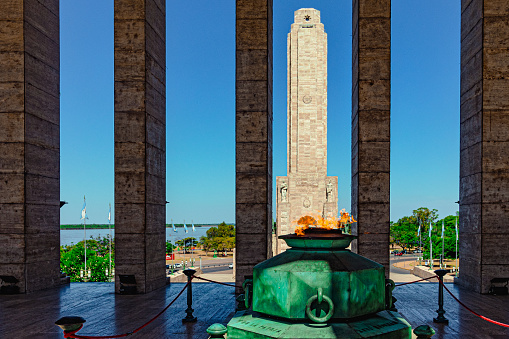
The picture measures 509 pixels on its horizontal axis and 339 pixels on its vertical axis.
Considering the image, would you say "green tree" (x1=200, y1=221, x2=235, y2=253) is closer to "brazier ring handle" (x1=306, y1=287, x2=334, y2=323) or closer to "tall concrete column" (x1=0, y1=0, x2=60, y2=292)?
"tall concrete column" (x1=0, y1=0, x2=60, y2=292)

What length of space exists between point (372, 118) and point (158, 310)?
860cm

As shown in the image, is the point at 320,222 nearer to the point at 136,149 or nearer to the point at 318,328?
the point at 318,328

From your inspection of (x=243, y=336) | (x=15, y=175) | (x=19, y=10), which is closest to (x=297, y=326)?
(x=243, y=336)

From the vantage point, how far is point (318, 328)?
4.05 m

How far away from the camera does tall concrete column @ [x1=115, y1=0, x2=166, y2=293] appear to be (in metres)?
11.2

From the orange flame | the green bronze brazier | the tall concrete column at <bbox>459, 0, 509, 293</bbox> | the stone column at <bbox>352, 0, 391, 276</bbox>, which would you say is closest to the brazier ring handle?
the green bronze brazier

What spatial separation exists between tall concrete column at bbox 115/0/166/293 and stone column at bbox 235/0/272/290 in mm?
2818

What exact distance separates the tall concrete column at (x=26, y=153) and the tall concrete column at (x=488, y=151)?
45.3 feet

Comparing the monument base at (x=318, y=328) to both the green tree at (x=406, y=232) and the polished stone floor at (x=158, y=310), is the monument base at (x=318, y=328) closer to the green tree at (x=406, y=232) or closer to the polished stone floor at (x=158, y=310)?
the polished stone floor at (x=158, y=310)

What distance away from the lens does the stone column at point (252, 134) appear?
1164 centimetres

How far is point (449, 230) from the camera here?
52.7 metres

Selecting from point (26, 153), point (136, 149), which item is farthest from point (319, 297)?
point (26, 153)

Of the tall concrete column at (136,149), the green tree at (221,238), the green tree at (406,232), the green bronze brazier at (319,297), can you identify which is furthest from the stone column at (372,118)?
the green tree at (221,238)

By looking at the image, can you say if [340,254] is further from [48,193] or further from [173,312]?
[48,193]
